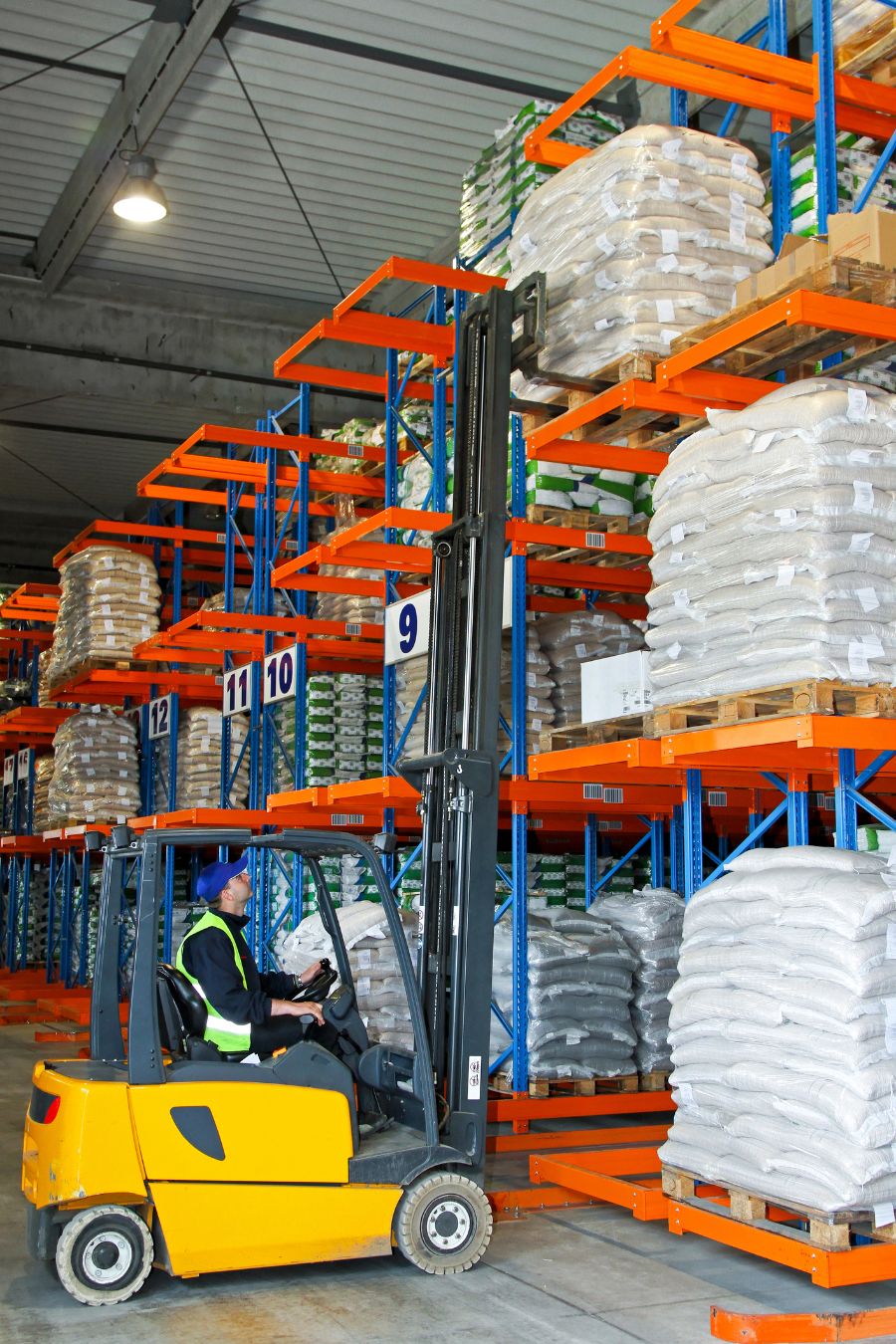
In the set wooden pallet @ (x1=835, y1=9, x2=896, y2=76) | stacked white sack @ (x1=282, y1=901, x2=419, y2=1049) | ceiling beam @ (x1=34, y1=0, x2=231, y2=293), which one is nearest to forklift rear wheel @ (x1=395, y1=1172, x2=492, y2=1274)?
stacked white sack @ (x1=282, y1=901, x2=419, y2=1049)

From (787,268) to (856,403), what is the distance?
0.73 metres

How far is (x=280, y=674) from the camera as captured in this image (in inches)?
510

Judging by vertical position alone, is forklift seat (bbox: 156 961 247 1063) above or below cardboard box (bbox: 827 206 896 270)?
below

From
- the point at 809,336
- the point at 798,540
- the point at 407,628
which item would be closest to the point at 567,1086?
the point at 407,628

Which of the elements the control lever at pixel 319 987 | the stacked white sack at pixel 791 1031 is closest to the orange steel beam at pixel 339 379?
the control lever at pixel 319 987

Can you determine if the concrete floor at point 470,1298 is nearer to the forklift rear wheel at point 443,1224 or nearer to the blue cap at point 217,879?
the forklift rear wheel at point 443,1224

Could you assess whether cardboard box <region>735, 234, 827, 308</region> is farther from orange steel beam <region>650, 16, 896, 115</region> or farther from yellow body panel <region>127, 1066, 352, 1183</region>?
yellow body panel <region>127, 1066, 352, 1183</region>

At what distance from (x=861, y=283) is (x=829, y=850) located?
7.80 feet

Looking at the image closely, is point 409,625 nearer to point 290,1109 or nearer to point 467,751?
point 467,751

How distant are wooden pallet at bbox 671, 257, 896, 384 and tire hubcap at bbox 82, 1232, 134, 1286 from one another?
180 inches

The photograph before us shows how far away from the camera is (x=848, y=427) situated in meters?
5.78

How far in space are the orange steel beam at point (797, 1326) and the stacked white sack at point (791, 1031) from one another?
1.30ft

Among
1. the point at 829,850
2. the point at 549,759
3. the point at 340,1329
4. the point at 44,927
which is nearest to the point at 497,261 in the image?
the point at 549,759

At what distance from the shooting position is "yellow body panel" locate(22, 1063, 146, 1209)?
527 cm
